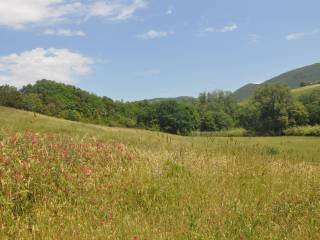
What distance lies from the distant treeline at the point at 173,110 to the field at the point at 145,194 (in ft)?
266

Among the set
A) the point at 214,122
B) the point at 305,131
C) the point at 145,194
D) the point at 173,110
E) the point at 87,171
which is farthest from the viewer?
the point at 214,122

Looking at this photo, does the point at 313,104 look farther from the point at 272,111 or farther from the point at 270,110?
the point at 270,110

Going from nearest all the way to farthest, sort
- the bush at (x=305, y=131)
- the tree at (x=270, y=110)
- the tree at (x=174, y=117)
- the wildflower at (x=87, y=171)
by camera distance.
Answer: the wildflower at (x=87, y=171), the bush at (x=305, y=131), the tree at (x=270, y=110), the tree at (x=174, y=117)

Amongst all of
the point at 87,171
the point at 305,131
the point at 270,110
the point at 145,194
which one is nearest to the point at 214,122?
the point at 270,110

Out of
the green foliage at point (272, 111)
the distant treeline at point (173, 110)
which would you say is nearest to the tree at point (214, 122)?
the distant treeline at point (173, 110)

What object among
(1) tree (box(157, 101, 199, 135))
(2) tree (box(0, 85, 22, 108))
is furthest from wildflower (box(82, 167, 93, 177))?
(1) tree (box(157, 101, 199, 135))

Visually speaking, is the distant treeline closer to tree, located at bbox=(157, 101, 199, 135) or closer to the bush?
tree, located at bbox=(157, 101, 199, 135)

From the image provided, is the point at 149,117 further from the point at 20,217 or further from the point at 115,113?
the point at 20,217

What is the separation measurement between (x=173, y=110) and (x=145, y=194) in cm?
11393

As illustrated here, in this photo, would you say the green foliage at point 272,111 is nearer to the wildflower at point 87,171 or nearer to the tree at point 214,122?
the tree at point 214,122

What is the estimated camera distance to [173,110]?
120 metres

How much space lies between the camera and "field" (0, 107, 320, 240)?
4633 millimetres

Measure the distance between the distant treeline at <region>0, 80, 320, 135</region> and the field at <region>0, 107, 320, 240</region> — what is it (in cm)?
8097

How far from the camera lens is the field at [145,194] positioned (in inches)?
182
